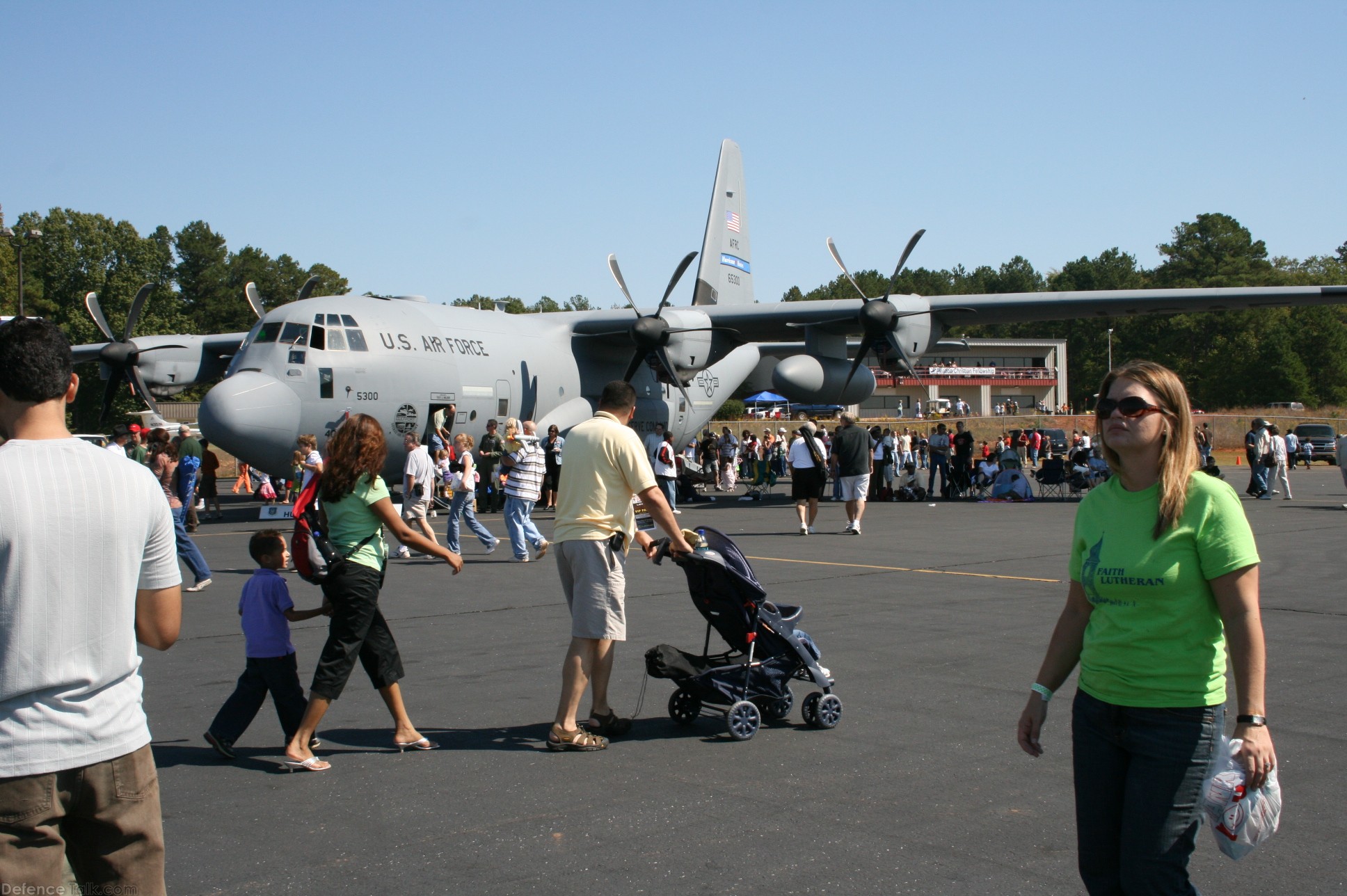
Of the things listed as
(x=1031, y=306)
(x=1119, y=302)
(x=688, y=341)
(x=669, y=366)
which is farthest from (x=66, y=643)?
(x=1119, y=302)

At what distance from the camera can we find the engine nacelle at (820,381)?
2316cm

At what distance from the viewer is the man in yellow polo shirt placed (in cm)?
566

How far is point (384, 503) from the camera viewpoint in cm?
546

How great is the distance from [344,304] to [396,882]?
16.3 m

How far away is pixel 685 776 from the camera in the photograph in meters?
5.09

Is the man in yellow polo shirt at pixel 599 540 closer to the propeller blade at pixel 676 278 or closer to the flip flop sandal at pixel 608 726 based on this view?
the flip flop sandal at pixel 608 726

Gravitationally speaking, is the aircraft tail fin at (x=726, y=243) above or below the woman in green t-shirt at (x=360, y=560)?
above

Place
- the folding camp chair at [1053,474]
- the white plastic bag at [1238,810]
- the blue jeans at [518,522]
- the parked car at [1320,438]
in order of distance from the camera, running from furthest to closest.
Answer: the parked car at [1320,438] → the folding camp chair at [1053,474] → the blue jeans at [518,522] → the white plastic bag at [1238,810]

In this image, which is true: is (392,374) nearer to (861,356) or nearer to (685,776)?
(861,356)

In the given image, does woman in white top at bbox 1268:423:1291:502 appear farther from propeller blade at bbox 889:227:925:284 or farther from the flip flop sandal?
the flip flop sandal

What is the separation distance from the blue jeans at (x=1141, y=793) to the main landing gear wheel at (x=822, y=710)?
2.89m

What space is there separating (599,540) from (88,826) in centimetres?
337

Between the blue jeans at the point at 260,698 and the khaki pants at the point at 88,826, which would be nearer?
the khaki pants at the point at 88,826

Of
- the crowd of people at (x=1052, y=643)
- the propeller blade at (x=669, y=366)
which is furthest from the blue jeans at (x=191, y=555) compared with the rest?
the propeller blade at (x=669, y=366)
